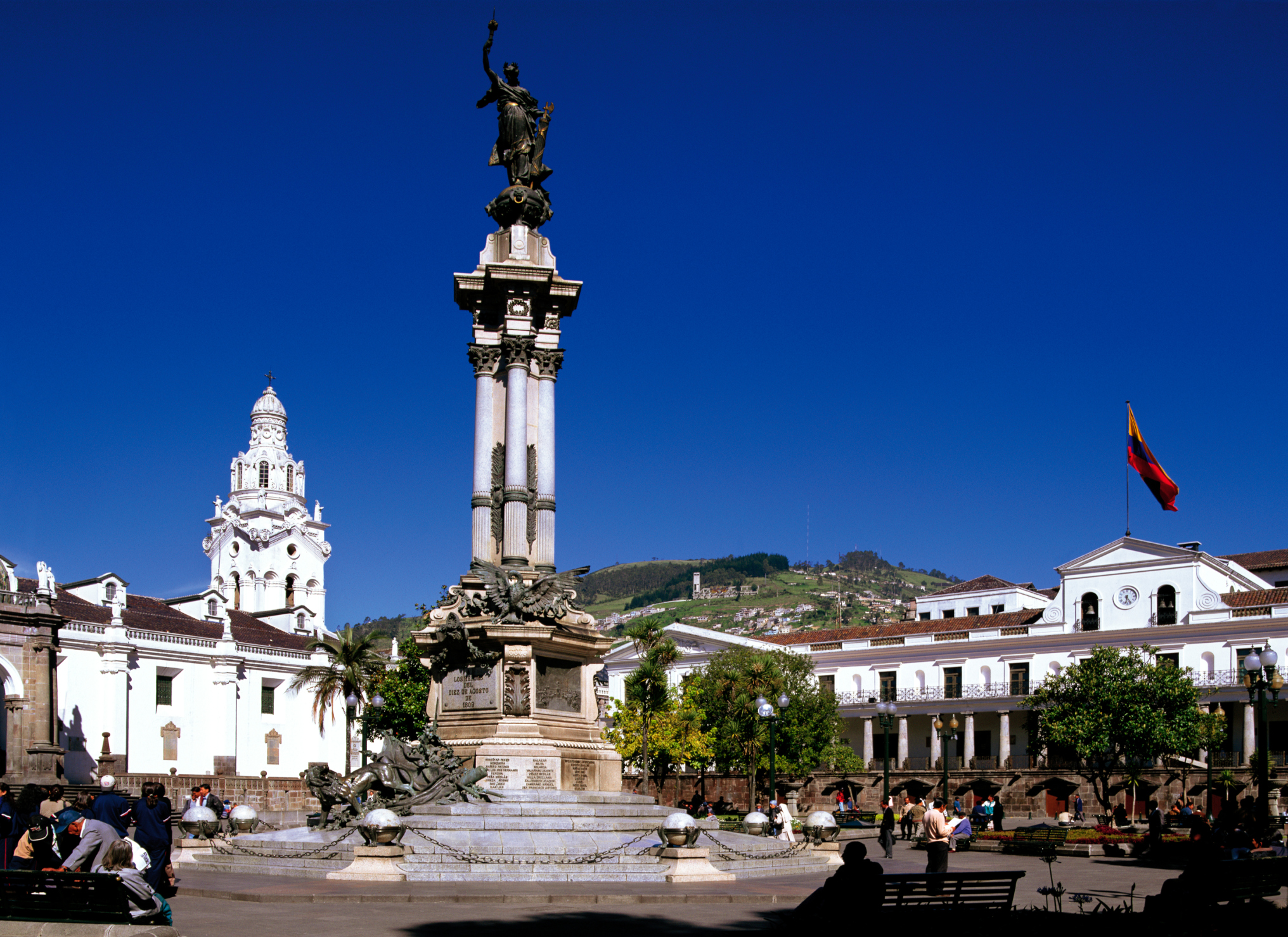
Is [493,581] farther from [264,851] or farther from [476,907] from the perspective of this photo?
[476,907]

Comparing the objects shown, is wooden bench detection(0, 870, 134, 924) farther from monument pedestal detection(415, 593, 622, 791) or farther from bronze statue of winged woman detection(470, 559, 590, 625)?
bronze statue of winged woman detection(470, 559, 590, 625)

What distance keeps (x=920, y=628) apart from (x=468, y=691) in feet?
177

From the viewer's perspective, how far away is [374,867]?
16625mm

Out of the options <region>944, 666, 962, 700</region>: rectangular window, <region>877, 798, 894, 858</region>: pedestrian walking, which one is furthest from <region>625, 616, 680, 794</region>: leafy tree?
<region>877, 798, 894, 858</region>: pedestrian walking

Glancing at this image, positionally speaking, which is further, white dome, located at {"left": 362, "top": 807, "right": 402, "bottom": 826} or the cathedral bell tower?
the cathedral bell tower

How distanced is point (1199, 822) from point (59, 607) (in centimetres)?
5103

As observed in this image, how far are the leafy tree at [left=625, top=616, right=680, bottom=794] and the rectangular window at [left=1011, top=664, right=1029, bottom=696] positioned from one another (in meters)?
17.3

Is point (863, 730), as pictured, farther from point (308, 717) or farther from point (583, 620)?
point (583, 620)

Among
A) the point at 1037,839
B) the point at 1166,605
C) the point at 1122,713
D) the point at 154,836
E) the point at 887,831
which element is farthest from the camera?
the point at 1166,605

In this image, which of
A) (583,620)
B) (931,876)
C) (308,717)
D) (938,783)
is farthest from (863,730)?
(931,876)

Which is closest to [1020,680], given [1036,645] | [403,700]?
[1036,645]

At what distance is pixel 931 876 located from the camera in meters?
11.3

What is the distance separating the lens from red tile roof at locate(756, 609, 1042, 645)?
68.6 m

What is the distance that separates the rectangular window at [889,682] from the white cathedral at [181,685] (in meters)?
29.6
